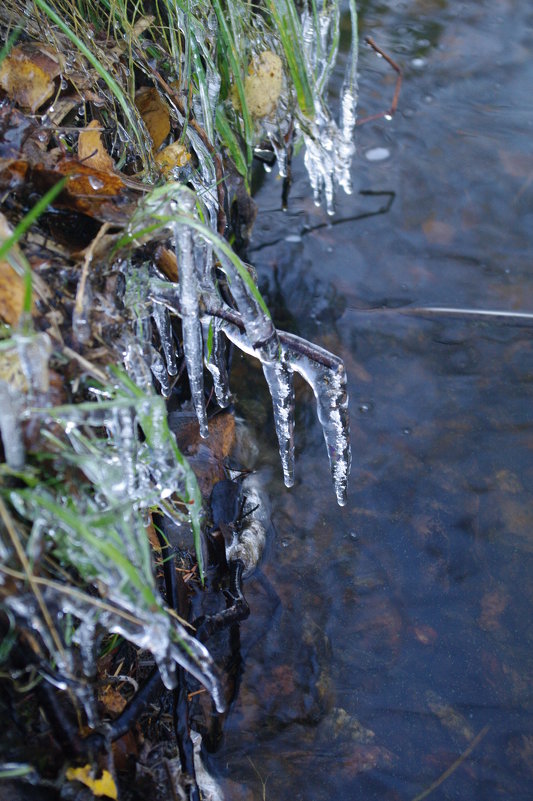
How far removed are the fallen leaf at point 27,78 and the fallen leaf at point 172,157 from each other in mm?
374

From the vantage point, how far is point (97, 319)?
56.7 inches

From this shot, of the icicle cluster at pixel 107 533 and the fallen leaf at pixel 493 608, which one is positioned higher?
the icicle cluster at pixel 107 533

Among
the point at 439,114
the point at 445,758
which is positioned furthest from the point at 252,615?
the point at 439,114

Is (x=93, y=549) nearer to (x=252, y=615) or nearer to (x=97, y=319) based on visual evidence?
(x=97, y=319)

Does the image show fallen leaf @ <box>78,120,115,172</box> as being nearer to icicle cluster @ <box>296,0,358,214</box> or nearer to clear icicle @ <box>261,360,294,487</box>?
clear icicle @ <box>261,360,294,487</box>

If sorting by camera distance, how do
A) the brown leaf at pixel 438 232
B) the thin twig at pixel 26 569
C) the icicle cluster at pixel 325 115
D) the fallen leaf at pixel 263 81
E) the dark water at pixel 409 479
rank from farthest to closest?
1. the brown leaf at pixel 438 232
2. the icicle cluster at pixel 325 115
3. the fallen leaf at pixel 263 81
4. the dark water at pixel 409 479
5. the thin twig at pixel 26 569

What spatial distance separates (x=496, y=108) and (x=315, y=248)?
5.02 feet

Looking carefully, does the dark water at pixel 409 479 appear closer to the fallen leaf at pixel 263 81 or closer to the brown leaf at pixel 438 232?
the brown leaf at pixel 438 232

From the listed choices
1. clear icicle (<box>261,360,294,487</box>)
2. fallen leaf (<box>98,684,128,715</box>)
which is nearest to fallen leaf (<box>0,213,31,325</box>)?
clear icicle (<box>261,360,294,487</box>)

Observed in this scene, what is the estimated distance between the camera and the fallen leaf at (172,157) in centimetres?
212

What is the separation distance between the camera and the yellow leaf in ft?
4.45

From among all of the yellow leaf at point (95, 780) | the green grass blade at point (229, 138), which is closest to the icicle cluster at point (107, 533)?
the yellow leaf at point (95, 780)

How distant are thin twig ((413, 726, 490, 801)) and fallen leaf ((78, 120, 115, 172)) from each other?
196 centimetres

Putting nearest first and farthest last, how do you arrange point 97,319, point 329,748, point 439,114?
1. point 97,319
2. point 329,748
3. point 439,114
